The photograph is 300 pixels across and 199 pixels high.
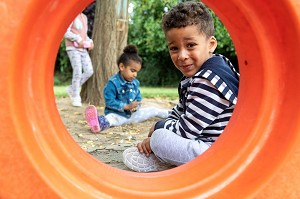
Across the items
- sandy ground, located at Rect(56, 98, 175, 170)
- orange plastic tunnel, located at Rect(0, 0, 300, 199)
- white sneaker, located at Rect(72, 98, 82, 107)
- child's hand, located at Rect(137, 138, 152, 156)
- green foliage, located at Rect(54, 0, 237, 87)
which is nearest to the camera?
orange plastic tunnel, located at Rect(0, 0, 300, 199)

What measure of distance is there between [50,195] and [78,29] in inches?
169

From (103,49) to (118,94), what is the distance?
1.34 metres

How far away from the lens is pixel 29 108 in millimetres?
1111

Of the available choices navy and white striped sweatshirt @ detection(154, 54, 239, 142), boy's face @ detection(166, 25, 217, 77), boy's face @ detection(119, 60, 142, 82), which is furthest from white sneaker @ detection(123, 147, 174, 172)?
boy's face @ detection(119, 60, 142, 82)

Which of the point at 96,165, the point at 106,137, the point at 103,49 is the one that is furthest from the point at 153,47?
the point at 96,165

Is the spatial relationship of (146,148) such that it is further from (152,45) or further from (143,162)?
(152,45)

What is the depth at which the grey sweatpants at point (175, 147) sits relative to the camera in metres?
1.86

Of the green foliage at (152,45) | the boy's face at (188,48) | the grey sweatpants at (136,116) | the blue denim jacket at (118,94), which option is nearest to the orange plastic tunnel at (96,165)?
the boy's face at (188,48)

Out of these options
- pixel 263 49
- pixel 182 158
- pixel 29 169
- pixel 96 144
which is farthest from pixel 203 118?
pixel 96 144

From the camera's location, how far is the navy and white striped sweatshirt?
1.82 metres

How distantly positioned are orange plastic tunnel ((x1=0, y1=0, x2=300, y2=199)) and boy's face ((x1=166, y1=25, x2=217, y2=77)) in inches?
27.5

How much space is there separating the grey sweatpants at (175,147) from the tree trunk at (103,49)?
3.45m

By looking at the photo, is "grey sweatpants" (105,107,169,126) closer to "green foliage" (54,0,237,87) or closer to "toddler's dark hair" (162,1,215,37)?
"toddler's dark hair" (162,1,215,37)

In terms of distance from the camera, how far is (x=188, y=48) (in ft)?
6.63
